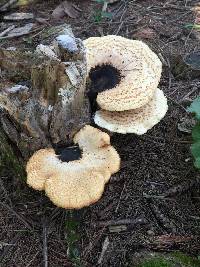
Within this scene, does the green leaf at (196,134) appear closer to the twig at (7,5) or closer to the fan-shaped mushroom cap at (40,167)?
the fan-shaped mushroom cap at (40,167)

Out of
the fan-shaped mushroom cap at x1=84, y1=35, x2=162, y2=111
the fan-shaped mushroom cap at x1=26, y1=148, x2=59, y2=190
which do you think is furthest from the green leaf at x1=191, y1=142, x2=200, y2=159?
the fan-shaped mushroom cap at x1=26, y1=148, x2=59, y2=190

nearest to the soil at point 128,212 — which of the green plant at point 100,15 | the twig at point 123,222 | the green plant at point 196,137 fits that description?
the twig at point 123,222

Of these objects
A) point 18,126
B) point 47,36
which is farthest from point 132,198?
point 47,36

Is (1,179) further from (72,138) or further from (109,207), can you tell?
(109,207)

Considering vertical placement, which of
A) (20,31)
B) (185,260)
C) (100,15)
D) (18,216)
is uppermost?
(20,31)

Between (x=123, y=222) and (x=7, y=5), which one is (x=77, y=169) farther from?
(x=7, y=5)

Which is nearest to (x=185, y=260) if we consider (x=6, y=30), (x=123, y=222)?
(x=123, y=222)
